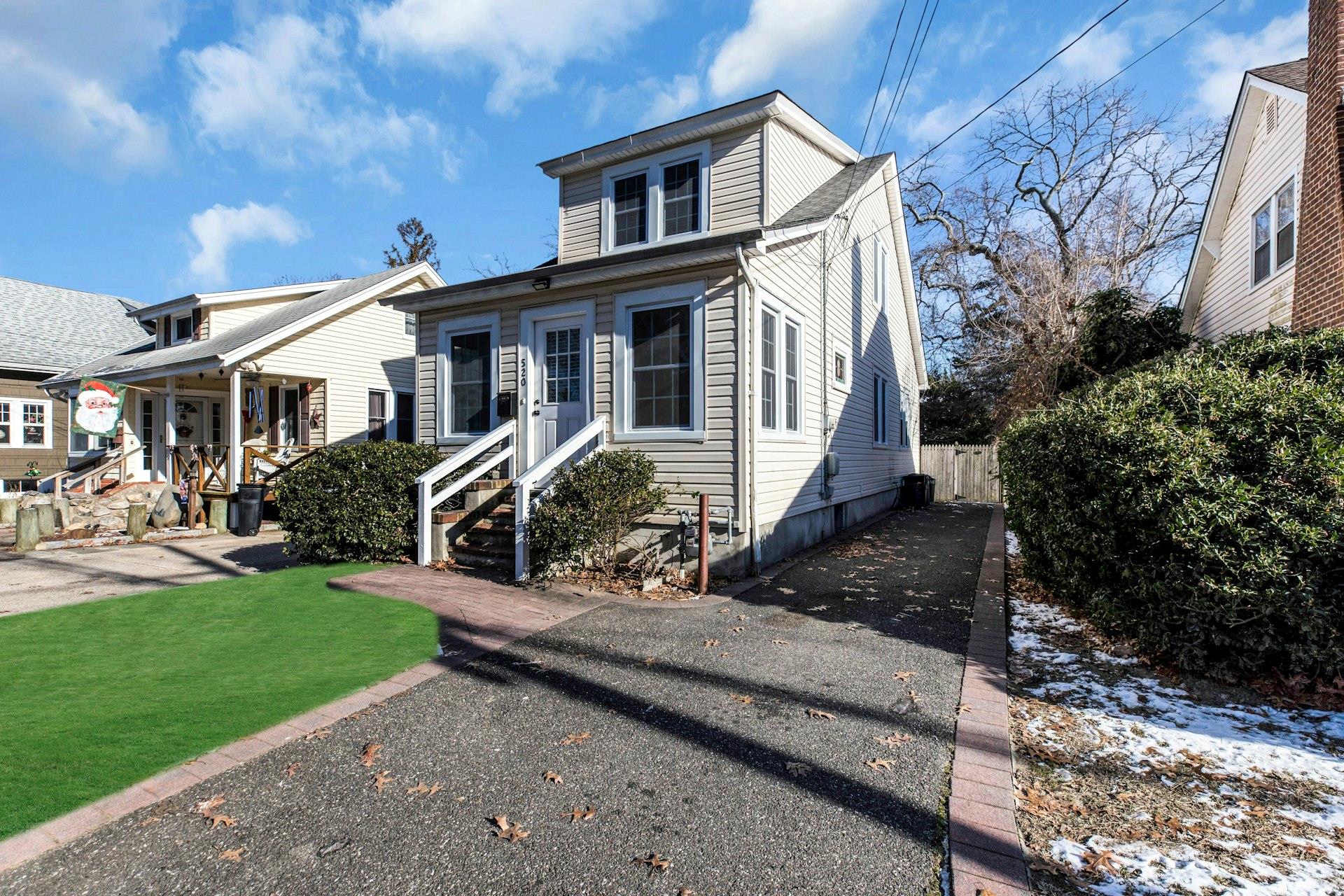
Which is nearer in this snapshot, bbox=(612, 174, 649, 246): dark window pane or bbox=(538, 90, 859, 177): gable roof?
bbox=(538, 90, 859, 177): gable roof

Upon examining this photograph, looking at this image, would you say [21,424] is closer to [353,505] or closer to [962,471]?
[353,505]

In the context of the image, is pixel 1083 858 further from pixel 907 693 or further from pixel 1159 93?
pixel 1159 93

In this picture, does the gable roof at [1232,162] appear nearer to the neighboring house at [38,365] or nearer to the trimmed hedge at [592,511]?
the trimmed hedge at [592,511]

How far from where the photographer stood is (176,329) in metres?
17.8

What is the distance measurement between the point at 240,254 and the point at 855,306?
1471 inches

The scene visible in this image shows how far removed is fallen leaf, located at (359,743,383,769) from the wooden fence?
766 inches

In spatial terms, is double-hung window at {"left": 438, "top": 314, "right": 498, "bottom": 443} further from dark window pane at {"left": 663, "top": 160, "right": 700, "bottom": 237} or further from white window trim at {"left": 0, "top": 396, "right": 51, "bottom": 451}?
white window trim at {"left": 0, "top": 396, "right": 51, "bottom": 451}

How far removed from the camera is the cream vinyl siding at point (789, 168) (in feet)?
33.2

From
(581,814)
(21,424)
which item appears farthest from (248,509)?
(581,814)

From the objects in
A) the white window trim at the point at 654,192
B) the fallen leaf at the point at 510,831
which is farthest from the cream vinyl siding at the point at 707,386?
the fallen leaf at the point at 510,831

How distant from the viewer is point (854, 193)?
37.9 ft

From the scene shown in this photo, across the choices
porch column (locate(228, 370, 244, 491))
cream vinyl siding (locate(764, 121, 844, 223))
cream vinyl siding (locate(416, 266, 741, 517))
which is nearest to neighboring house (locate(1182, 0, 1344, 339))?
cream vinyl siding (locate(764, 121, 844, 223))

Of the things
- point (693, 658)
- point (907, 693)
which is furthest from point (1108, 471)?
point (693, 658)

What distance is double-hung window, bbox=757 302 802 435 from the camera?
27.1 feet
